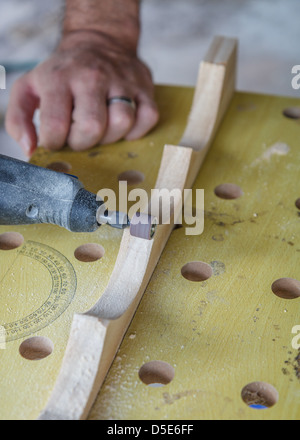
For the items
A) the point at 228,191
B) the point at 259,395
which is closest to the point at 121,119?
the point at 228,191

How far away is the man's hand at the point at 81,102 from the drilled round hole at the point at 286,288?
0.67 meters

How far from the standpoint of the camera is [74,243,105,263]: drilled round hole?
1373 mm

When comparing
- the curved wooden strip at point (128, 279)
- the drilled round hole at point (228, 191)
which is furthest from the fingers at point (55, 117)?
the drilled round hole at point (228, 191)

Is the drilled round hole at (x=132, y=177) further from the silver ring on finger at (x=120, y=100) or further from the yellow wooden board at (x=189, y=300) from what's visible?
the silver ring on finger at (x=120, y=100)

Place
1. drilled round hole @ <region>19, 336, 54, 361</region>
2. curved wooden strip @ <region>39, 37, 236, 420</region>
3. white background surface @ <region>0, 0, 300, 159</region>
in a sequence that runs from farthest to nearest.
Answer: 1. white background surface @ <region>0, 0, 300, 159</region>
2. drilled round hole @ <region>19, 336, 54, 361</region>
3. curved wooden strip @ <region>39, 37, 236, 420</region>

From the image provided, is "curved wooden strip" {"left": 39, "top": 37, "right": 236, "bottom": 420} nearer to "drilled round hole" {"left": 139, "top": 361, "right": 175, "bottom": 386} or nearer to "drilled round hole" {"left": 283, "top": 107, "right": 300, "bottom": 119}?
"drilled round hole" {"left": 139, "top": 361, "right": 175, "bottom": 386}

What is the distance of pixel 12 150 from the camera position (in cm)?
288

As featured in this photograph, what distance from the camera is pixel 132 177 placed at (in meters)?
1.59

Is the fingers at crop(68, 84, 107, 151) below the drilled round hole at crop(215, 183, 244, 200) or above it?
above

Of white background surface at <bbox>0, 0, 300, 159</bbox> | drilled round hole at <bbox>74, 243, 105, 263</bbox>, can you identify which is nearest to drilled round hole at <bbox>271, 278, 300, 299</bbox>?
drilled round hole at <bbox>74, 243, 105, 263</bbox>

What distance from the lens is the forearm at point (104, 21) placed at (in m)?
1.97

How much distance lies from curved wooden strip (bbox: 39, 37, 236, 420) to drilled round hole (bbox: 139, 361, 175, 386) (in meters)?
0.07
